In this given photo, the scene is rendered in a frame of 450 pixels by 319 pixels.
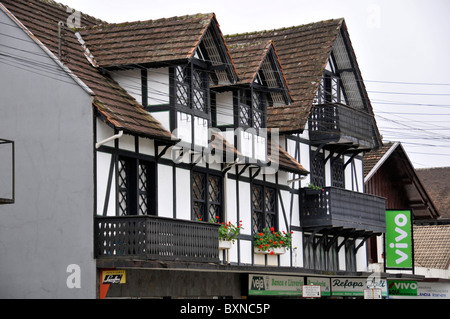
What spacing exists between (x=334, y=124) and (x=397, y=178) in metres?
11.5

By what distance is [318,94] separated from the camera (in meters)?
35.4

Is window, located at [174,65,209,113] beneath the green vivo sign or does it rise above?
above

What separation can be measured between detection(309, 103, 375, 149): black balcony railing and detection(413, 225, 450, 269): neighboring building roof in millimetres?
11919

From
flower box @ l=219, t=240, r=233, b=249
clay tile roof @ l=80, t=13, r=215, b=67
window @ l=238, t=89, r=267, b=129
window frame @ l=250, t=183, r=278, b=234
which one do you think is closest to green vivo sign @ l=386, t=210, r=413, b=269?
window frame @ l=250, t=183, r=278, b=234

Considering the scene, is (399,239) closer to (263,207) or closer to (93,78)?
(263,207)

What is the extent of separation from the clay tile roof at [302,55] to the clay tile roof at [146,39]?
6.74m

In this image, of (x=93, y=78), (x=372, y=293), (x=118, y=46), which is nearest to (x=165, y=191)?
(x=93, y=78)

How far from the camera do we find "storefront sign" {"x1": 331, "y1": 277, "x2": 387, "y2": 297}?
115 ft

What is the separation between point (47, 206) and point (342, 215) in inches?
494

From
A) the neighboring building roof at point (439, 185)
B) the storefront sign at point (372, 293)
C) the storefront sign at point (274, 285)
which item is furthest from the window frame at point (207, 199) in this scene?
the neighboring building roof at point (439, 185)

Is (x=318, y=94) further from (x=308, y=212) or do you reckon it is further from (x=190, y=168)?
(x=190, y=168)

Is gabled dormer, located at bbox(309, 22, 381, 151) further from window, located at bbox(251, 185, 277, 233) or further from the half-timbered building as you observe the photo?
window, located at bbox(251, 185, 277, 233)

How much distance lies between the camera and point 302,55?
36094 mm

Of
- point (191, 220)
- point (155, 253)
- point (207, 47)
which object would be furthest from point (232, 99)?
point (155, 253)
